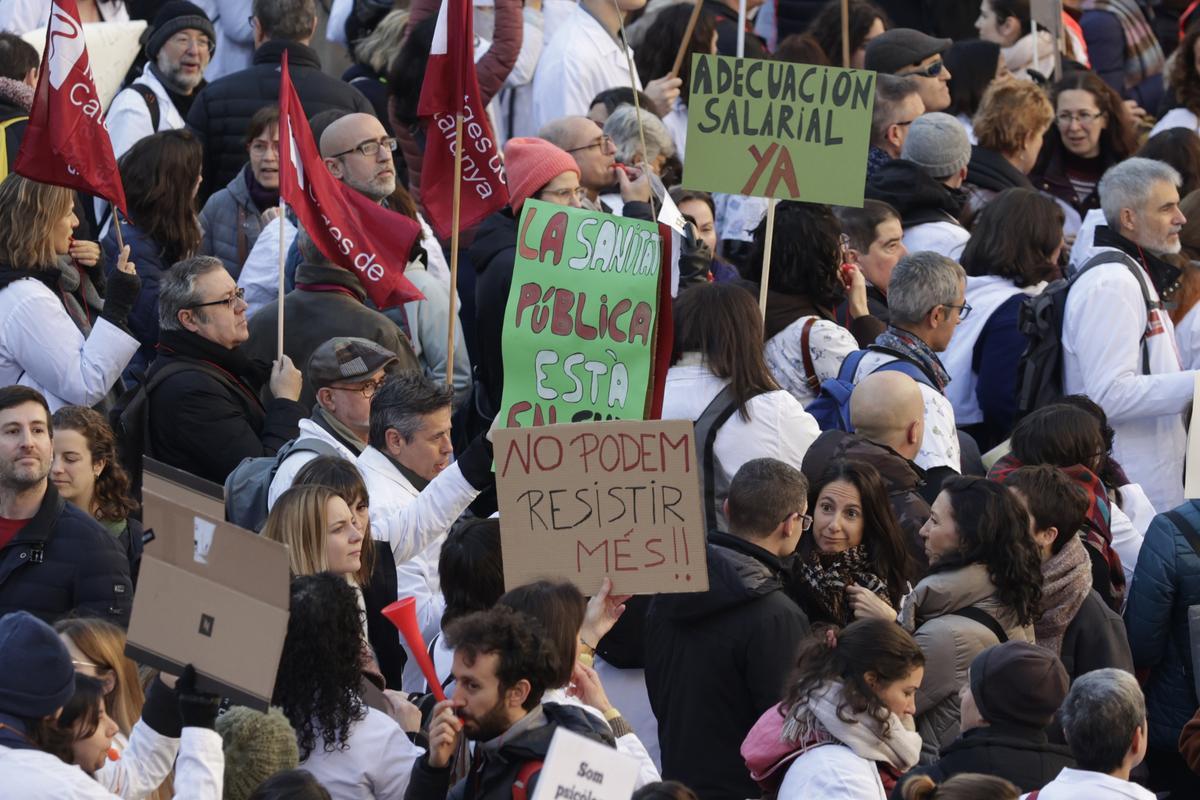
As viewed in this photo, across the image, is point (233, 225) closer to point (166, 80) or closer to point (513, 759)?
point (166, 80)

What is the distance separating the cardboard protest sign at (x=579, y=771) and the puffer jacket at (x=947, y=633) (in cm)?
224

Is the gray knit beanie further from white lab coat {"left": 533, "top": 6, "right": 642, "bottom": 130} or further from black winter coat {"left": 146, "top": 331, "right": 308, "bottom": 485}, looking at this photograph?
black winter coat {"left": 146, "top": 331, "right": 308, "bottom": 485}

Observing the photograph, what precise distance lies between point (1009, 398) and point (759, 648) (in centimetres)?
327

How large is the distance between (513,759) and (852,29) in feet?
28.7

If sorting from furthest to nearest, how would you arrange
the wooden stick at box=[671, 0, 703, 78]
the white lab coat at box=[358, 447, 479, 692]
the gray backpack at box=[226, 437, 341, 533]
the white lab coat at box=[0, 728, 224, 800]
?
the wooden stick at box=[671, 0, 703, 78]
the gray backpack at box=[226, 437, 341, 533]
the white lab coat at box=[358, 447, 479, 692]
the white lab coat at box=[0, 728, 224, 800]

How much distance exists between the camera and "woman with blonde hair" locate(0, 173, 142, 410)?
830 centimetres

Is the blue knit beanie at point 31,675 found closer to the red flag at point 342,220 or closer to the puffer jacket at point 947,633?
the puffer jacket at point 947,633

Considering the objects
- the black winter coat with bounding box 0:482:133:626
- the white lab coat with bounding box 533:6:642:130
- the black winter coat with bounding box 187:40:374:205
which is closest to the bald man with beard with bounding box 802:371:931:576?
the black winter coat with bounding box 0:482:133:626

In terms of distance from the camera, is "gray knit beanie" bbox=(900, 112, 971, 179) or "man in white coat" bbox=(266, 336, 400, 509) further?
"gray knit beanie" bbox=(900, 112, 971, 179)

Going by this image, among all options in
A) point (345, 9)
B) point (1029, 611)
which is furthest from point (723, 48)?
point (1029, 611)

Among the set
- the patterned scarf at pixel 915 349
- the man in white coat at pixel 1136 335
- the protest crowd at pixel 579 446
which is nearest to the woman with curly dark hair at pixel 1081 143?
the protest crowd at pixel 579 446

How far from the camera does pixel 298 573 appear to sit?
21.3ft

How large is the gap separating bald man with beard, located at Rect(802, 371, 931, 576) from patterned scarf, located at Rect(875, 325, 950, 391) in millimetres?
457

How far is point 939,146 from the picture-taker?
10305 millimetres
